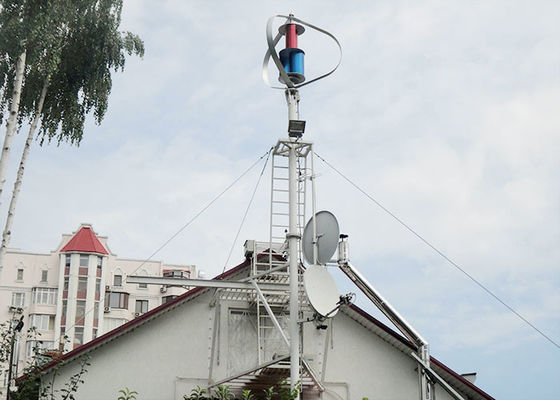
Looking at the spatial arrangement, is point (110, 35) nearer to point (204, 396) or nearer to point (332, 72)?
point (332, 72)

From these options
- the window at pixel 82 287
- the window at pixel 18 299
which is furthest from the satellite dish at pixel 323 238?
the window at pixel 18 299

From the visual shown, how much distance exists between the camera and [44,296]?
77500mm

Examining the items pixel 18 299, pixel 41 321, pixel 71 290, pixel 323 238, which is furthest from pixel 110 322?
pixel 323 238

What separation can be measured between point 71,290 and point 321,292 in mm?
63578

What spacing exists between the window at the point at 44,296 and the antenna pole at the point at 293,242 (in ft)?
209

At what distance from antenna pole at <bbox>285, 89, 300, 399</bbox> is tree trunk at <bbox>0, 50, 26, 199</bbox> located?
10.0 metres

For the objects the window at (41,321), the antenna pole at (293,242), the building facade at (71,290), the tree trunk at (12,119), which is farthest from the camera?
the building facade at (71,290)

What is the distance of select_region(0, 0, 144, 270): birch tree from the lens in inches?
1077

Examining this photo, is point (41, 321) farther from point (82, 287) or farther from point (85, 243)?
point (85, 243)

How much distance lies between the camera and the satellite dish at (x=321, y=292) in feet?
57.8

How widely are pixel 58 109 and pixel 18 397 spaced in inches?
459

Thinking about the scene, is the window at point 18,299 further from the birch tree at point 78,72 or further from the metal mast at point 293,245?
the metal mast at point 293,245

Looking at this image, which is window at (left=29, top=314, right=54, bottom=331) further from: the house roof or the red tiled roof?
the house roof

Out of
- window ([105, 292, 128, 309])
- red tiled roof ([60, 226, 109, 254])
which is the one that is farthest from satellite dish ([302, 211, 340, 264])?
window ([105, 292, 128, 309])
